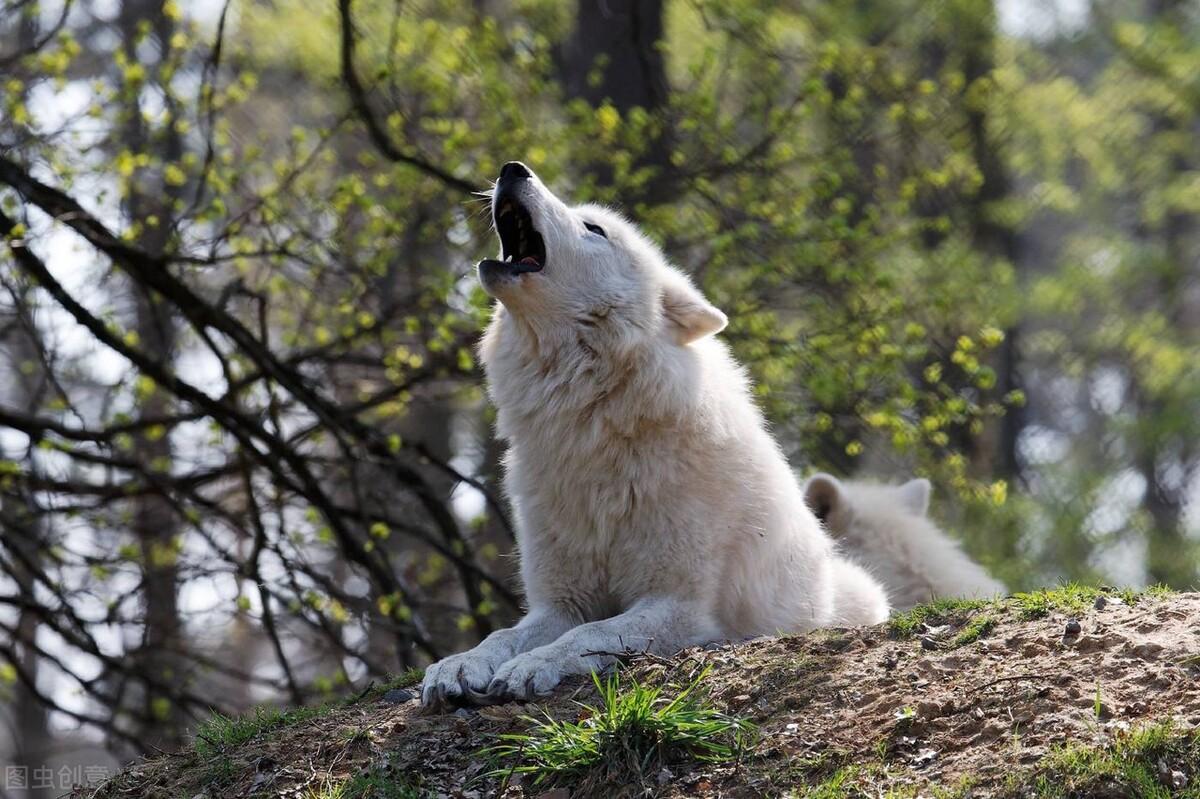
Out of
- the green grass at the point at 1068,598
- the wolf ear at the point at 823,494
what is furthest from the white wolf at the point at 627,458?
the wolf ear at the point at 823,494

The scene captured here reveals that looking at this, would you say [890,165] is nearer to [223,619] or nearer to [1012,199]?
[1012,199]

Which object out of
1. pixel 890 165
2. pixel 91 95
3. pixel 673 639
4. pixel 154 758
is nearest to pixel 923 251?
pixel 890 165

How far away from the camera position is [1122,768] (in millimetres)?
3873

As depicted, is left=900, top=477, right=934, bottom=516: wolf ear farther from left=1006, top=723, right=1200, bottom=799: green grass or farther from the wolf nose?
left=1006, top=723, right=1200, bottom=799: green grass

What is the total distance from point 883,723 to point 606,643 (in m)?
1.28

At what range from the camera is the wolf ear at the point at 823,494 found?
8344 mm

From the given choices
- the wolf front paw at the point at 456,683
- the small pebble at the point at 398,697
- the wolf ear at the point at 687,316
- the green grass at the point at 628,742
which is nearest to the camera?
the green grass at the point at 628,742

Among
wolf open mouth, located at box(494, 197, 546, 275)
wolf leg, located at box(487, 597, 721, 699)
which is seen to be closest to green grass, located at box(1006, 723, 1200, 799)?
wolf leg, located at box(487, 597, 721, 699)

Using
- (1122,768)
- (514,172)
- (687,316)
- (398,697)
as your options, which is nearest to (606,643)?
(398,697)

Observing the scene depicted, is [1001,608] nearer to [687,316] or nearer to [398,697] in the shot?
[687,316]

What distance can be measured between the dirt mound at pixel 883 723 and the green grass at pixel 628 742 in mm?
36

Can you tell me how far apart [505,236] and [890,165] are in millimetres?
8997

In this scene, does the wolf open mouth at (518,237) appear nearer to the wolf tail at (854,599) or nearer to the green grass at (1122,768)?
the wolf tail at (854,599)

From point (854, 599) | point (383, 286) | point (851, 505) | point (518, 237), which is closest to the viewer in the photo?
point (518, 237)
